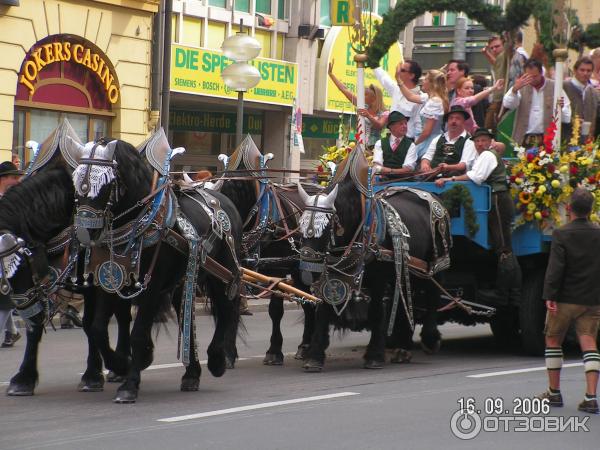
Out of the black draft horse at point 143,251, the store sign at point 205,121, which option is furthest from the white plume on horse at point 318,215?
the store sign at point 205,121

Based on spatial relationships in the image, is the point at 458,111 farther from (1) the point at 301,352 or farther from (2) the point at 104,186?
(2) the point at 104,186

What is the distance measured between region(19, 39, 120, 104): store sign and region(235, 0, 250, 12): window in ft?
18.1

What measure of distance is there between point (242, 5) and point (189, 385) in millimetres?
18736

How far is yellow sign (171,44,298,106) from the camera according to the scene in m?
25.7

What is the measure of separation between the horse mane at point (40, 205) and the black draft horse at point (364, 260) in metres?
2.41

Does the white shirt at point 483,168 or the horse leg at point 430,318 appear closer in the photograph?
the white shirt at point 483,168

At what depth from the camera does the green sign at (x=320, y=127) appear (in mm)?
30578

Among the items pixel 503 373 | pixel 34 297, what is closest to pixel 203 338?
pixel 503 373

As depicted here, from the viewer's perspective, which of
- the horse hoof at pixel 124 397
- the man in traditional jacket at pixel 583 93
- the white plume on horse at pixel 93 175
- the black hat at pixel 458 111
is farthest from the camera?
the man in traditional jacket at pixel 583 93

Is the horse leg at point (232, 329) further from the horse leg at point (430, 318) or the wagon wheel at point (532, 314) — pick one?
the wagon wheel at point (532, 314)

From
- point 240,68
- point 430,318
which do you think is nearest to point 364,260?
point 430,318

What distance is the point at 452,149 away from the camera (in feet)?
43.4

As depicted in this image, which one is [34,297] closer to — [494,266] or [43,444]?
[43,444]

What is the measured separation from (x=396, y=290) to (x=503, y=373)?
1.28 m
